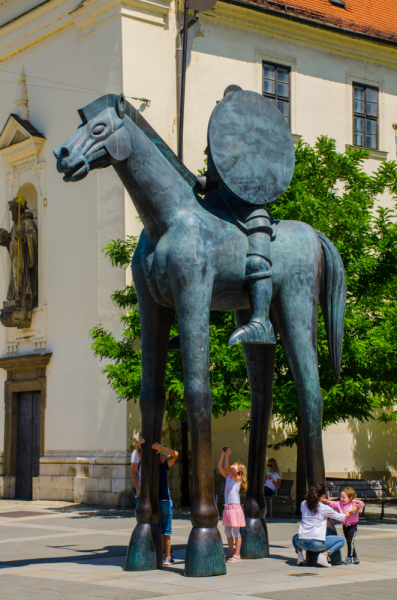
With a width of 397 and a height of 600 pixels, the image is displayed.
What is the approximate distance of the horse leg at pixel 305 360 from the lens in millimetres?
8617

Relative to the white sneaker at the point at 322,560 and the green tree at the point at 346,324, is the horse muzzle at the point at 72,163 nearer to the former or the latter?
the white sneaker at the point at 322,560

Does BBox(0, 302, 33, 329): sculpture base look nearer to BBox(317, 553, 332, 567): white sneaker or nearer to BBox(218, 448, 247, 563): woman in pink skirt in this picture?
BBox(218, 448, 247, 563): woman in pink skirt

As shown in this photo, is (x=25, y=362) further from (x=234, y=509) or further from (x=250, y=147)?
(x=250, y=147)

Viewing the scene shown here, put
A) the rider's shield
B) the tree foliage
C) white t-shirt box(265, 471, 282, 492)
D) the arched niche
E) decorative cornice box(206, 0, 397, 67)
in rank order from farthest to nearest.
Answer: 1. the arched niche
2. decorative cornice box(206, 0, 397, 67)
3. white t-shirt box(265, 471, 282, 492)
4. the tree foliage
5. the rider's shield

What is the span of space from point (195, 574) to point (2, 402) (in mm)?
15083

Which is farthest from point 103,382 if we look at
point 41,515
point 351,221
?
point 351,221

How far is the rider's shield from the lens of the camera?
8336 millimetres

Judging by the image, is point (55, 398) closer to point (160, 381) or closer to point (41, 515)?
point (41, 515)

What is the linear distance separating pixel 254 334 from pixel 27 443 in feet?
46.5

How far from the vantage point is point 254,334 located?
26.3 feet

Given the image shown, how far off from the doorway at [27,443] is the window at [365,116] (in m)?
11.0

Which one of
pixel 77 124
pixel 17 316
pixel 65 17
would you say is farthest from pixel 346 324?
pixel 65 17

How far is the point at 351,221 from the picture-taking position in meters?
15.2

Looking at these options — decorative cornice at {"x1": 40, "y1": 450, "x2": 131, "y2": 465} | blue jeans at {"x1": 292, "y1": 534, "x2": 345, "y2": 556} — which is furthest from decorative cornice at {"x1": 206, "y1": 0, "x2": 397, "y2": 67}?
blue jeans at {"x1": 292, "y1": 534, "x2": 345, "y2": 556}
